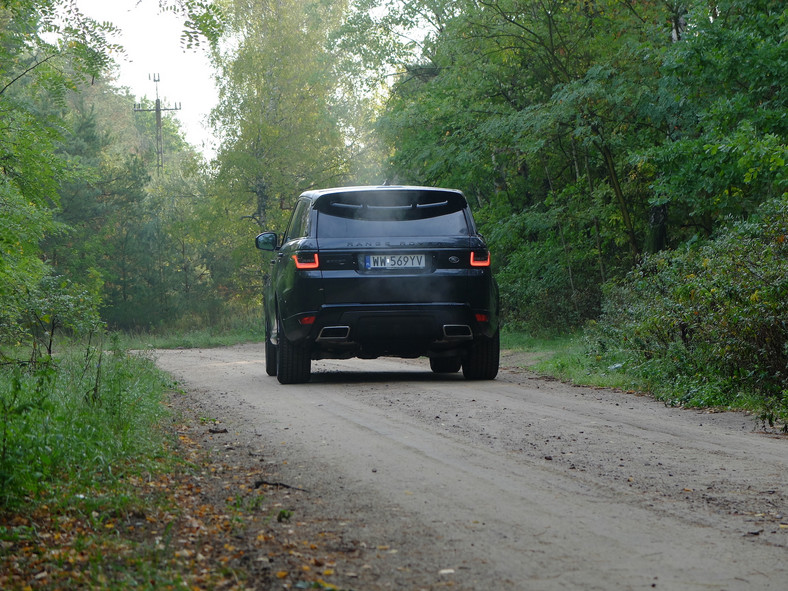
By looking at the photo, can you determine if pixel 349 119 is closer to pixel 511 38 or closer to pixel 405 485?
pixel 511 38

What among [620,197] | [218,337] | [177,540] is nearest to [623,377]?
[177,540]

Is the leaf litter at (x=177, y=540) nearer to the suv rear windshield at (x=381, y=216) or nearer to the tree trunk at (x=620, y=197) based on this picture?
the suv rear windshield at (x=381, y=216)

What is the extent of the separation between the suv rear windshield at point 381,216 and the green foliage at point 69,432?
9.23ft

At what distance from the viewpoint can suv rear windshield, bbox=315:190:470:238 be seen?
1054 cm

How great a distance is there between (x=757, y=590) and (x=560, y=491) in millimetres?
1750

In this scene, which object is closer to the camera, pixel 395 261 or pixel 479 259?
pixel 395 261

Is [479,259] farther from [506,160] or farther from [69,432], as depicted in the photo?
[506,160]

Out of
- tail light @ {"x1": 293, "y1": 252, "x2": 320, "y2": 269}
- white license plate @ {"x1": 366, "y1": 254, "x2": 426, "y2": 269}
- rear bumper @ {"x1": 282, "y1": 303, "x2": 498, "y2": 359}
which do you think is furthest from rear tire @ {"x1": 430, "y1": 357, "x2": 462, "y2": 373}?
tail light @ {"x1": 293, "y1": 252, "x2": 320, "y2": 269}

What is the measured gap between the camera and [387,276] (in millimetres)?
10422

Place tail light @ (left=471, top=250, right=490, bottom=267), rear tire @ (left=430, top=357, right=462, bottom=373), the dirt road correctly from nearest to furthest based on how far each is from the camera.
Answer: the dirt road → tail light @ (left=471, top=250, right=490, bottom=267) → rear tire @ (left=430, top=357, right=462, bottom=373)

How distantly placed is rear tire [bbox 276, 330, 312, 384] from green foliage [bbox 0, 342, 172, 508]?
2.14 m

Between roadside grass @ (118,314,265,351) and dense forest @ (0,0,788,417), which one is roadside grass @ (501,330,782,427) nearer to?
dense forest @ (0,0,788,417)

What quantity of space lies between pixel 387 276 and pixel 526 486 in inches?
209

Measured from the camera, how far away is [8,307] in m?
13.5
